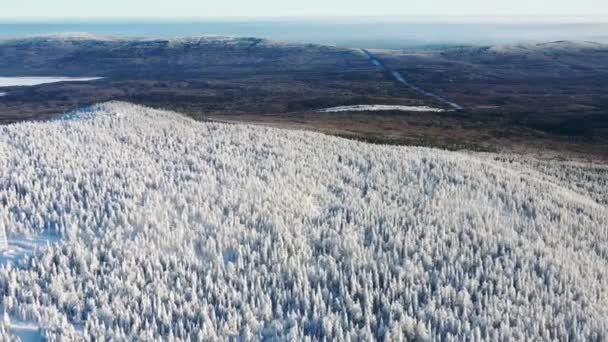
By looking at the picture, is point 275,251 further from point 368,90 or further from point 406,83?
point 406,83

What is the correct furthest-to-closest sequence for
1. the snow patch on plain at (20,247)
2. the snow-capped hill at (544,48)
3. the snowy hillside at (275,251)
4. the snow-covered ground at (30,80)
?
the snow-capped hill at (544,48)
the snow-covered ground at (30,80)
the snow patch on plain at (20,247)
the snowy hillside at (275,251)

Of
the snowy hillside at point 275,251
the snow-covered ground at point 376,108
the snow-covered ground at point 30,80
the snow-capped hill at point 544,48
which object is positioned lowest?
the snow-covered ground at point 30,80

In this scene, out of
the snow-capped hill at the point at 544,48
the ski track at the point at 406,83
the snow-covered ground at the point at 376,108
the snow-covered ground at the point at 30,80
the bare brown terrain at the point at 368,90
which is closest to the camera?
the bare brown terrain at the point at 368,90

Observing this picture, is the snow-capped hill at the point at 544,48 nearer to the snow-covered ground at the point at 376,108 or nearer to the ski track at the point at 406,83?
the ski track at the point at 406,83

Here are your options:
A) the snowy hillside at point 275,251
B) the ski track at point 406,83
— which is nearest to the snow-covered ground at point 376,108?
the ski track at point 406,83

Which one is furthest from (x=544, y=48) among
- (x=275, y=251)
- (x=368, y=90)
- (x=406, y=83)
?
(x=275, y=251)

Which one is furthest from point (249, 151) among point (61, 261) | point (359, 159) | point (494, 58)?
point (494, 58)
